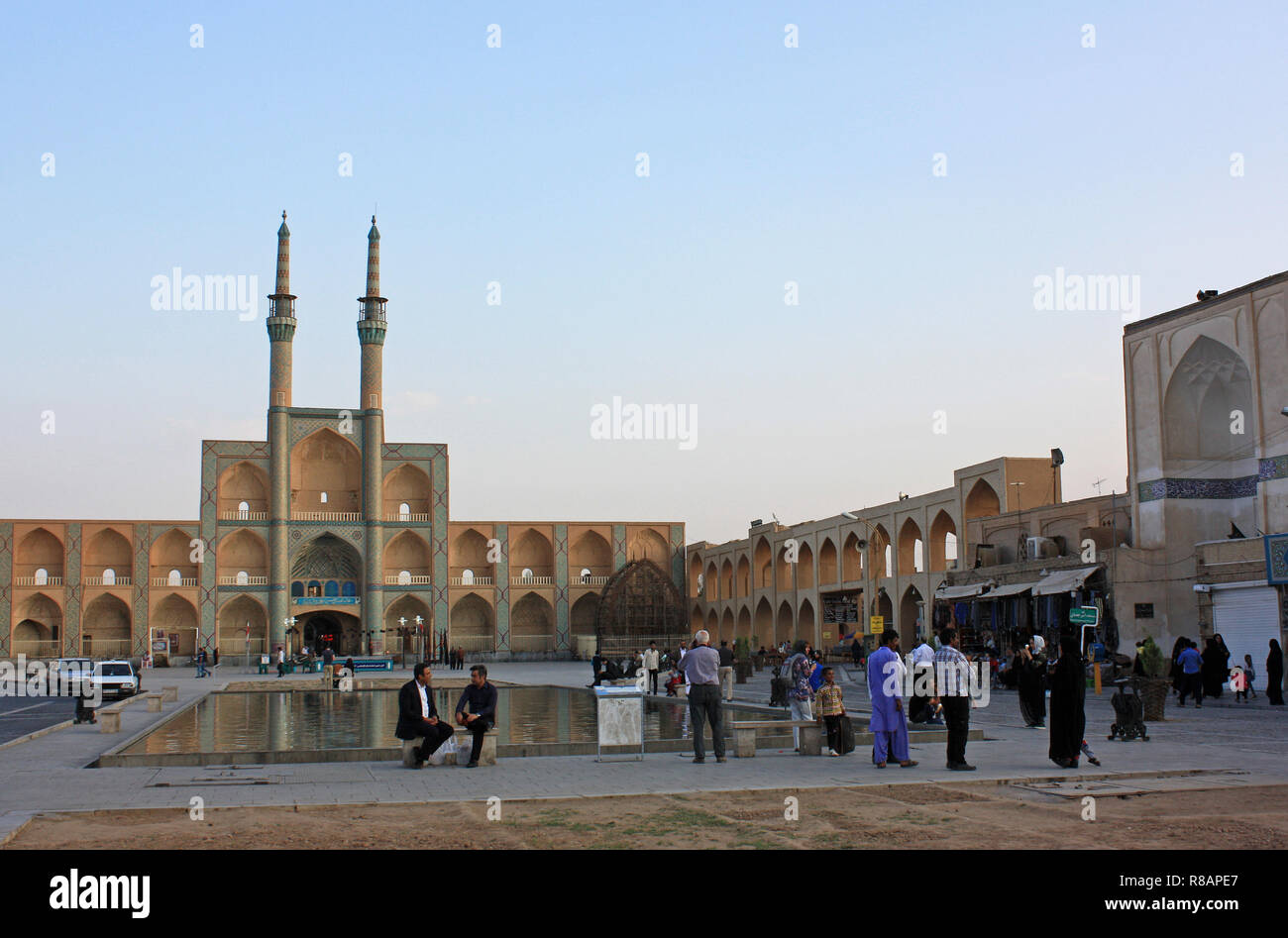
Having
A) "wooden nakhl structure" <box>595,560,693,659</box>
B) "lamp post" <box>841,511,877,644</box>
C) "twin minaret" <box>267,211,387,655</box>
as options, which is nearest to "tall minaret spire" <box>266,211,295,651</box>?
"twin minaret" <box>267,211,387,655</box>

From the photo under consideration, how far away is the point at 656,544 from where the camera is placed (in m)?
53.9

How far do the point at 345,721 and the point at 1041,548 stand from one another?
14.5 m

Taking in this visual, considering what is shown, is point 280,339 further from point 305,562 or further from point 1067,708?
point 1067,708

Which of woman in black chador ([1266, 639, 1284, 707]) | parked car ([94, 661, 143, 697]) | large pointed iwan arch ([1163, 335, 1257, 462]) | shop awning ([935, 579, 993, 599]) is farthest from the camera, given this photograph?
shop awning ([935, 579, 993, 599])

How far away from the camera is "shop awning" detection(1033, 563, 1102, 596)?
825 inches

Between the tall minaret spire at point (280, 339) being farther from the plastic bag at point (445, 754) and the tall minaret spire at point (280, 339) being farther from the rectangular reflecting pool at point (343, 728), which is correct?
the plastic bag at point (445, 754)

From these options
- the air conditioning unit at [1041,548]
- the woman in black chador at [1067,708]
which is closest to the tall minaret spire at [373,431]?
the air conditioning unit at [1041,548]

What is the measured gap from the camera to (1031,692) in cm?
1283

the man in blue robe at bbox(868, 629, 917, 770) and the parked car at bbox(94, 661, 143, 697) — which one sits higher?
the man in blue robe at bbox(868, 629, 917, 770)

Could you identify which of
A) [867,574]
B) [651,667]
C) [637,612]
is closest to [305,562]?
[637,612]

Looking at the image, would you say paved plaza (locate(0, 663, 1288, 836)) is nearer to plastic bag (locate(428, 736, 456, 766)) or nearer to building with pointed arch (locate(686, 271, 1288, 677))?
plastic bag (locate(428, 736, 456, 766))
